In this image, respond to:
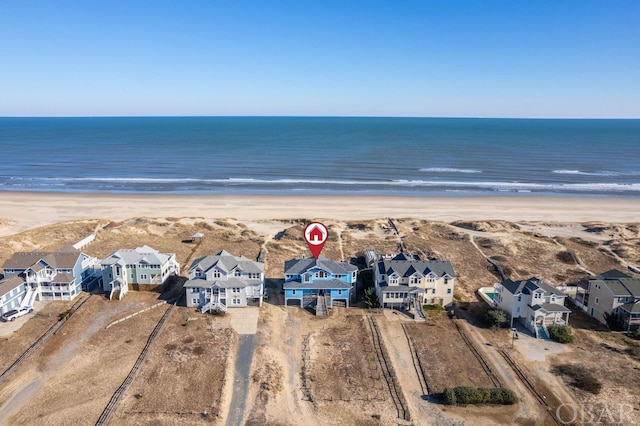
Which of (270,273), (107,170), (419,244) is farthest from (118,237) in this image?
(107,170)

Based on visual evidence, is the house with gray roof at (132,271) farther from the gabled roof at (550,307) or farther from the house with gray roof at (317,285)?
the gabled roof at (550,307)

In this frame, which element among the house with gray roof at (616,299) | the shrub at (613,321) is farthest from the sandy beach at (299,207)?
the shrub at (613,321)

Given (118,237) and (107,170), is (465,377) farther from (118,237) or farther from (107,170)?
(107,170)

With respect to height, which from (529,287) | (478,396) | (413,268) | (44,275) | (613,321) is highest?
(413,268)

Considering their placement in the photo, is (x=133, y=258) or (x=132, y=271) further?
(x=133, y=258)

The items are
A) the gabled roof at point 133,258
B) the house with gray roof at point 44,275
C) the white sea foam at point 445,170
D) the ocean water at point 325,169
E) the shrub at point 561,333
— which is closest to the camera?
the shrub at point 561,333

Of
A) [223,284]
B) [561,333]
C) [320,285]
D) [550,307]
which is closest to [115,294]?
[223,284]

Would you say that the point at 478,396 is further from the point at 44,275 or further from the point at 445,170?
the point at 445,170
